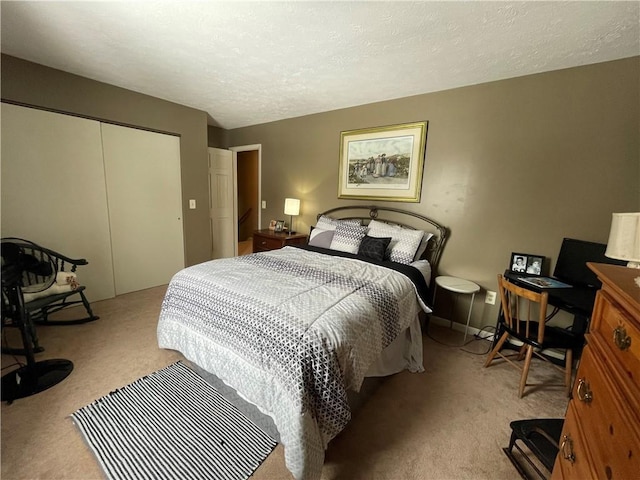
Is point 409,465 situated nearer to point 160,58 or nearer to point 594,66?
point 594,66

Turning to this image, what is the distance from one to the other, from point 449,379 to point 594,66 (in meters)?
2.64

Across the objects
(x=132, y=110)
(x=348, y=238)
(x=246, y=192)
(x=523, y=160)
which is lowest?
(x=348, y=238)

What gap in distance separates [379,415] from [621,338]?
131 cm

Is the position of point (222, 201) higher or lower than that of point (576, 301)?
higher

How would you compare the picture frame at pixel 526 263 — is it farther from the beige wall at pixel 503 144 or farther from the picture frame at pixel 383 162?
the picture frame at pixel 383 162

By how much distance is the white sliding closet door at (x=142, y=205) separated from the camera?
3072mm

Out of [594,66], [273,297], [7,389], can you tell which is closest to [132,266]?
[7,389]

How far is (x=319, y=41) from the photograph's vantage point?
188 cm

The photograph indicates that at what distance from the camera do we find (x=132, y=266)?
3.35m

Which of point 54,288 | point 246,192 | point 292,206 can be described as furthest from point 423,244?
point 246,192

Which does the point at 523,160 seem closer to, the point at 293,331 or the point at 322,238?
the point at 322,238

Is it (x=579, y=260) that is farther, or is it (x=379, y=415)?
(x=579, y=260)

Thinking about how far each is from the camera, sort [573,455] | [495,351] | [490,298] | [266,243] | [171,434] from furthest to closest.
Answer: [266,243], [490,298], [495,351], [171,434], [573,455]

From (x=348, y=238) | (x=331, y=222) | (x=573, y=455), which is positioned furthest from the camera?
(x=331, y=222)
